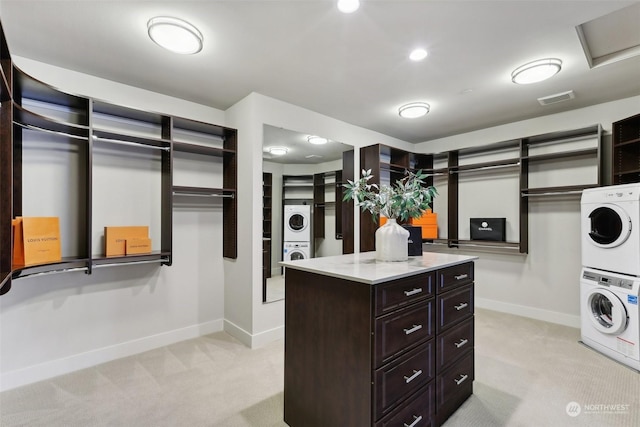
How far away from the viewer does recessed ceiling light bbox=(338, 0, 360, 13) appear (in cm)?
182

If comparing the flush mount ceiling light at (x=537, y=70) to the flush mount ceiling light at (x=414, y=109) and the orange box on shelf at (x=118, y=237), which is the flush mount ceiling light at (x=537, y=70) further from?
the orange box on shelf at (x=118, y=237)

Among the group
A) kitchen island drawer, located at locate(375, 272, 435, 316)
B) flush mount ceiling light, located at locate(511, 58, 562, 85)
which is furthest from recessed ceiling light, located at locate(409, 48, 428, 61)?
kitchen island drawer, located at locate(375, 272, 435, 316)

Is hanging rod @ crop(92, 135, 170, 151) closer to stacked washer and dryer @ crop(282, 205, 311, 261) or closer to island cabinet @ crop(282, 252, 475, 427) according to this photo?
Result: stacked washer and dryer @ crop(282, 205, 311, 261)

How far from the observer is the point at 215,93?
314 cm

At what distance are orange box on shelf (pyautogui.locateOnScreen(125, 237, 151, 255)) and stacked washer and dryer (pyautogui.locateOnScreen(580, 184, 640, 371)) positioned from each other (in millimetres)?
4467

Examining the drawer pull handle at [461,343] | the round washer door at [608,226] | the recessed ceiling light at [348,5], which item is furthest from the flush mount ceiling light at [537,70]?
the drawer pull handle at [461,343]

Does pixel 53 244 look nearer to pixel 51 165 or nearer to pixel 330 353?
pixel 51 165

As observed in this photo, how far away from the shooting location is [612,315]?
2775 mm

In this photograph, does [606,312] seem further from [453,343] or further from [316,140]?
[316,140]

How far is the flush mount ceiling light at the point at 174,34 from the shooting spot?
6.50 feet

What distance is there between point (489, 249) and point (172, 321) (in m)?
4.43

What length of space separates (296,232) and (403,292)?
7.19 feet

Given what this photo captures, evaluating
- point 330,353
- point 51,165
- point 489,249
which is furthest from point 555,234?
point 51,165

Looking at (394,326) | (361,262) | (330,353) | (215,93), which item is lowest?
(330,353)
